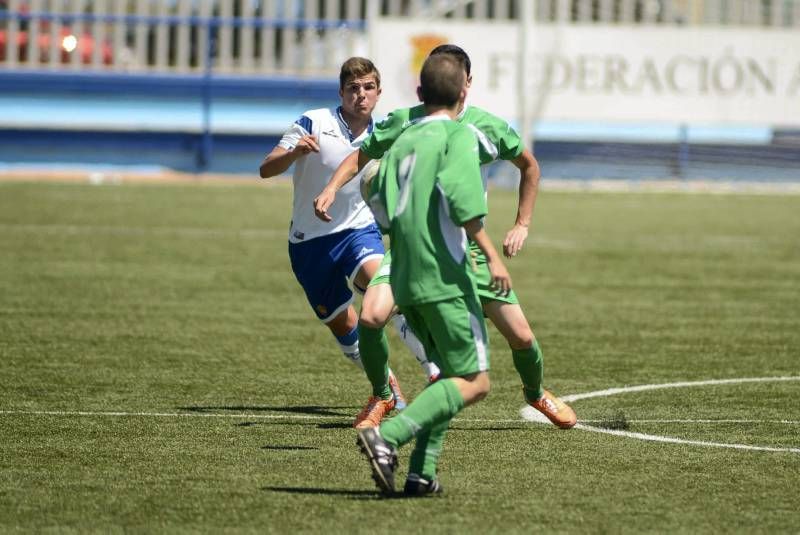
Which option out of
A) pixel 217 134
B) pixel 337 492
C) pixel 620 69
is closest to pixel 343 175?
pixel 337 492

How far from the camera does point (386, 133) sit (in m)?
7.18

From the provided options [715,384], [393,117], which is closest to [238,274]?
[715,384]

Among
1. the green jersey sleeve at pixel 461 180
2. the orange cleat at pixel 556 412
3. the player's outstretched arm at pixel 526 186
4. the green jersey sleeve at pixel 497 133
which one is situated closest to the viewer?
the green jersey sleeve at pixel 461 180

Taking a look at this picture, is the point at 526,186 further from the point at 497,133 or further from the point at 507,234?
the point at 497,133

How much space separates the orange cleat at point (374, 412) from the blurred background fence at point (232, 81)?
2241 cm

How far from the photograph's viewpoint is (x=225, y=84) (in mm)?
34219

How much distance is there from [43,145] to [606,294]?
836 inches

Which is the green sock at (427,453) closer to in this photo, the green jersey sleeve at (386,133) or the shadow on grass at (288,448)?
the shadow on grass at (288,448)

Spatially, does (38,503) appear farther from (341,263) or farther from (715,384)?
(715,384)

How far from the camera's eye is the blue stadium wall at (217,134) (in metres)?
33.1

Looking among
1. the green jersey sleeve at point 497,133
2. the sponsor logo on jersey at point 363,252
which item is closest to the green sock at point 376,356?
the sponsor logo on jersey at point 363,252

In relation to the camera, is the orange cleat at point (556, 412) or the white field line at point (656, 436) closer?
the white field line at point (656, 436)

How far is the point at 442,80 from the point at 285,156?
2.32 m

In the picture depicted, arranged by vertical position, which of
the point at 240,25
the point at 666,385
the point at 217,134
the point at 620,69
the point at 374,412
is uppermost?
the point at 374,412
